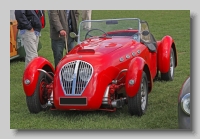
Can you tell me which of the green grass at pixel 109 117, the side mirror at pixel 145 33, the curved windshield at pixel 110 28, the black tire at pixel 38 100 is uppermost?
the curved windshield at pixel 110 28

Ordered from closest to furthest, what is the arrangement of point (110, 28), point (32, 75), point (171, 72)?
point (32, 75) → point (110, 28) → point (171, 72)

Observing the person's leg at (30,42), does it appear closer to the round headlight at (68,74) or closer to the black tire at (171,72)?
the round headlight at (68,74)

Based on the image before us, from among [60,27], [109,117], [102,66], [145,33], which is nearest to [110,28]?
[145,33]

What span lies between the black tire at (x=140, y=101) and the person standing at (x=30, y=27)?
2.39 m

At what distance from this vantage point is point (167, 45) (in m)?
8.60

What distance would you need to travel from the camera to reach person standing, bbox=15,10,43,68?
7.96 meters

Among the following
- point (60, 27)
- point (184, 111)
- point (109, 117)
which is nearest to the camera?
point (184, 111)

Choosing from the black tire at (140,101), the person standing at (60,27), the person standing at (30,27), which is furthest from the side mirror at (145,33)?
the person standing at (30,27)

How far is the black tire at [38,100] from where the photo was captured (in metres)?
6.80

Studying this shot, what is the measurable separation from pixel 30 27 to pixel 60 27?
70 centimetres

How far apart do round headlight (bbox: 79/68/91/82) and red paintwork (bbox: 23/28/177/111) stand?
0.07 m

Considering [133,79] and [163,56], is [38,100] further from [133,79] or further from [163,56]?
[163,56]

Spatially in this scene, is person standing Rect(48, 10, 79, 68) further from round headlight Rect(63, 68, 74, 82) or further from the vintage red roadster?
round headlight Rect(63, 68, 74, 82)

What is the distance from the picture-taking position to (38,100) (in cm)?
685
